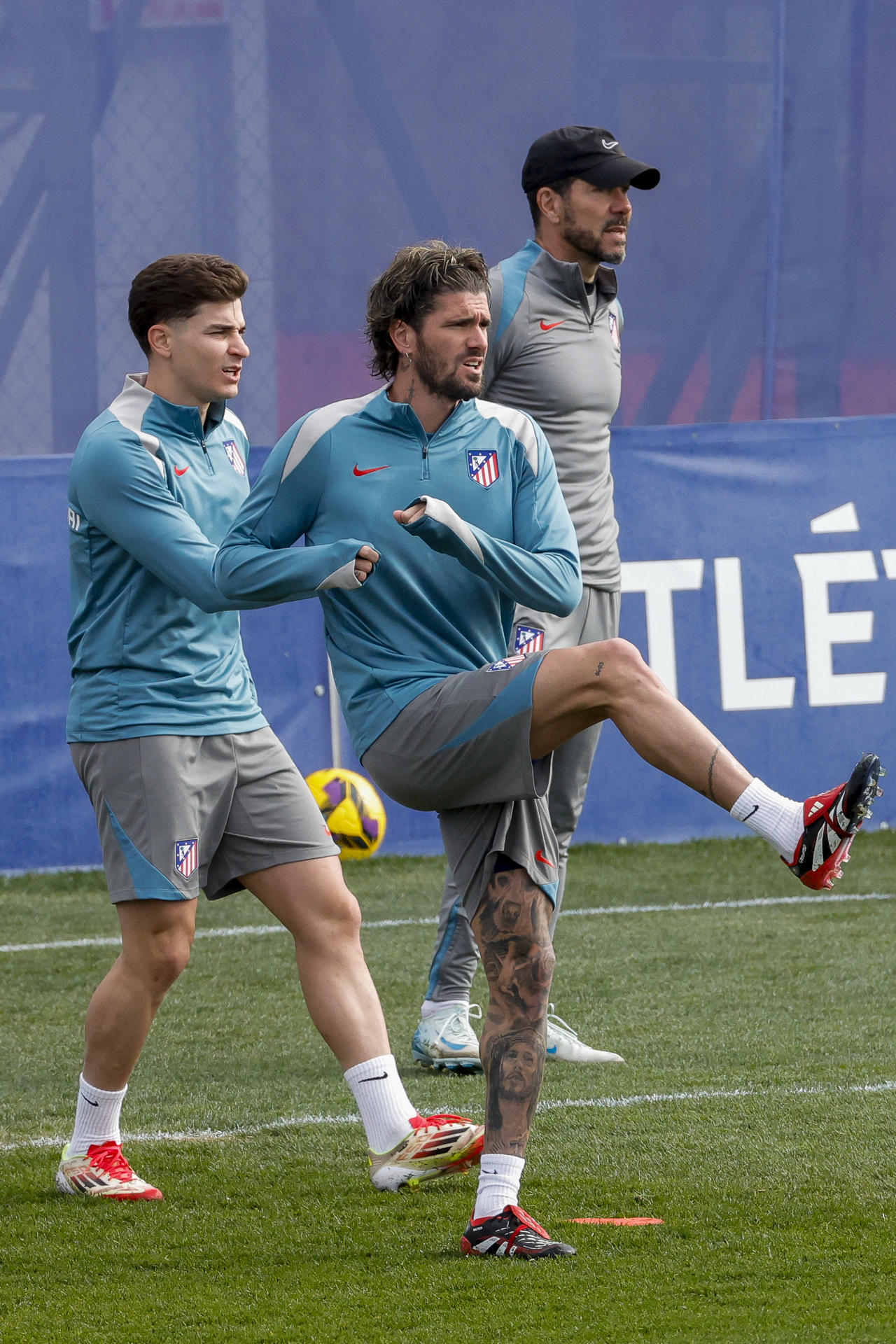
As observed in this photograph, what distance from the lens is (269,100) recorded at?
29.5 ft

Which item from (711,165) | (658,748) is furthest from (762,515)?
(658,748)

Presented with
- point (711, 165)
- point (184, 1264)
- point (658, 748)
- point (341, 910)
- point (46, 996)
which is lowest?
point (46, 996)

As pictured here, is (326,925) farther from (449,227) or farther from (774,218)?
(774,218)

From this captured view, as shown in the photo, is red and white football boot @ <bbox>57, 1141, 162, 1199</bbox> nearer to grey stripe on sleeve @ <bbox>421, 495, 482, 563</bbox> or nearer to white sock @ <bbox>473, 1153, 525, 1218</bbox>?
white sock @ <bbox>473, 1153, 525, 1218</bbox>

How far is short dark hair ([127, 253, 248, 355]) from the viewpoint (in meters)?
3.92

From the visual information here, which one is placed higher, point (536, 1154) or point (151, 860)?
point (151, 860)

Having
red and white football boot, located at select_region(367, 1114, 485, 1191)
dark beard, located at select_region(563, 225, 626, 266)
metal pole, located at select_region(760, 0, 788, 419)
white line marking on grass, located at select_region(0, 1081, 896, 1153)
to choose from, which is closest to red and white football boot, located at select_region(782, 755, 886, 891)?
red and white football boot, located at select_region(367, 1114, 485, 1191)

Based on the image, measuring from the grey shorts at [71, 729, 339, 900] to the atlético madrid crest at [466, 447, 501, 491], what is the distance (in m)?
0.86

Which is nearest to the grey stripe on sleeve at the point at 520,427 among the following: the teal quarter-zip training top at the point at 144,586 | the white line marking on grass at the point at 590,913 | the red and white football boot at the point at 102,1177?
the teal quarter-zip training top at the point at 144,586

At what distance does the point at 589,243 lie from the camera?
493 centimetres

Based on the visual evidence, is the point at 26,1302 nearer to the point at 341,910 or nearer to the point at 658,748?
the point at 341,910

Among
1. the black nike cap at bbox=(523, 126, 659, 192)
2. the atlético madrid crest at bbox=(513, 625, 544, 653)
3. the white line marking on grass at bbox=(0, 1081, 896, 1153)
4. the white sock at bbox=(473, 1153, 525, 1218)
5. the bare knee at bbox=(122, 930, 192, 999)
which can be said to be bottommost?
the white line marking on grass at bbox=(0, 1081, 896, 1153)

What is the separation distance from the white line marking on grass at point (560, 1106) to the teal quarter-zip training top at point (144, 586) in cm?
102

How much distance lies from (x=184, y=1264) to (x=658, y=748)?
4.22ft
